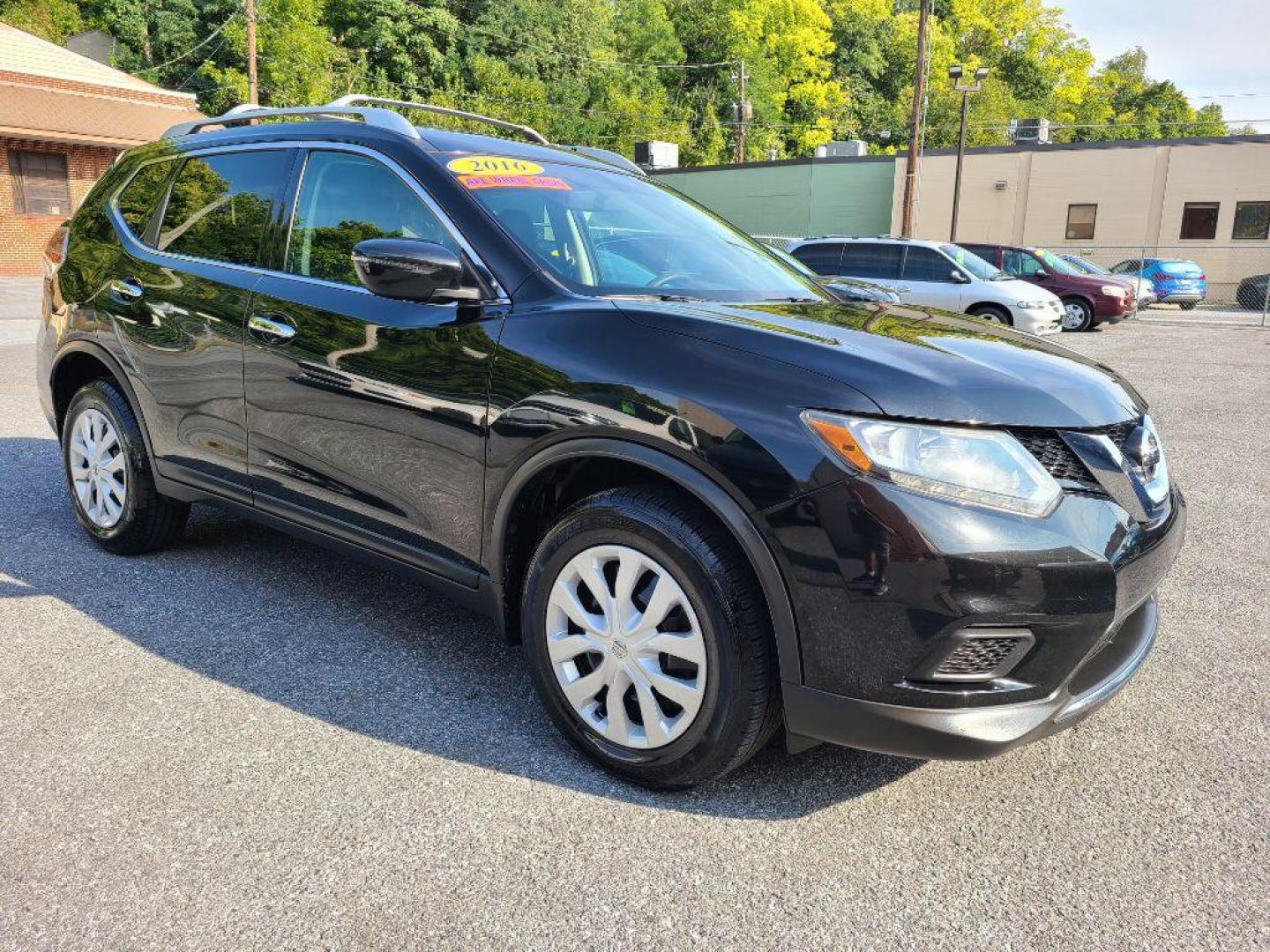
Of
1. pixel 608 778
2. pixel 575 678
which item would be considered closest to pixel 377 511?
pixel 575 678

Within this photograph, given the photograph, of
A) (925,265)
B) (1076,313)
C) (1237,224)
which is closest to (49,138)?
(925,265)

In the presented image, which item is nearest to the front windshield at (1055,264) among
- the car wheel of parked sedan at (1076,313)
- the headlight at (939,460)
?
the car wheel of parked sedan at (1076,313)

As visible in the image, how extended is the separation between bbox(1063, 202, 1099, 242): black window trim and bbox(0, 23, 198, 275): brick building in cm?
2977

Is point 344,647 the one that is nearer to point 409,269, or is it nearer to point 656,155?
point 409,269

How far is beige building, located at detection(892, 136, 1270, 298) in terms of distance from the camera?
3256 cm

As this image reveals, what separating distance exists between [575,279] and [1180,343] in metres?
16.6

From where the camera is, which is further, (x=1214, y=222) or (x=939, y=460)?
(x=1214, y=222)

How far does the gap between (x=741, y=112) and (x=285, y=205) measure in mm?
47723

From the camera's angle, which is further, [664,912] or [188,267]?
[188,267]

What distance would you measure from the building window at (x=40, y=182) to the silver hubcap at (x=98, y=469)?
24675mm

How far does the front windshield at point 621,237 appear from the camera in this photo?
294 cm

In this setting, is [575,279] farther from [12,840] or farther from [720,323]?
[12,840]

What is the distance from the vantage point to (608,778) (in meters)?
2.62

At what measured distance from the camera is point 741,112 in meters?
47.6
